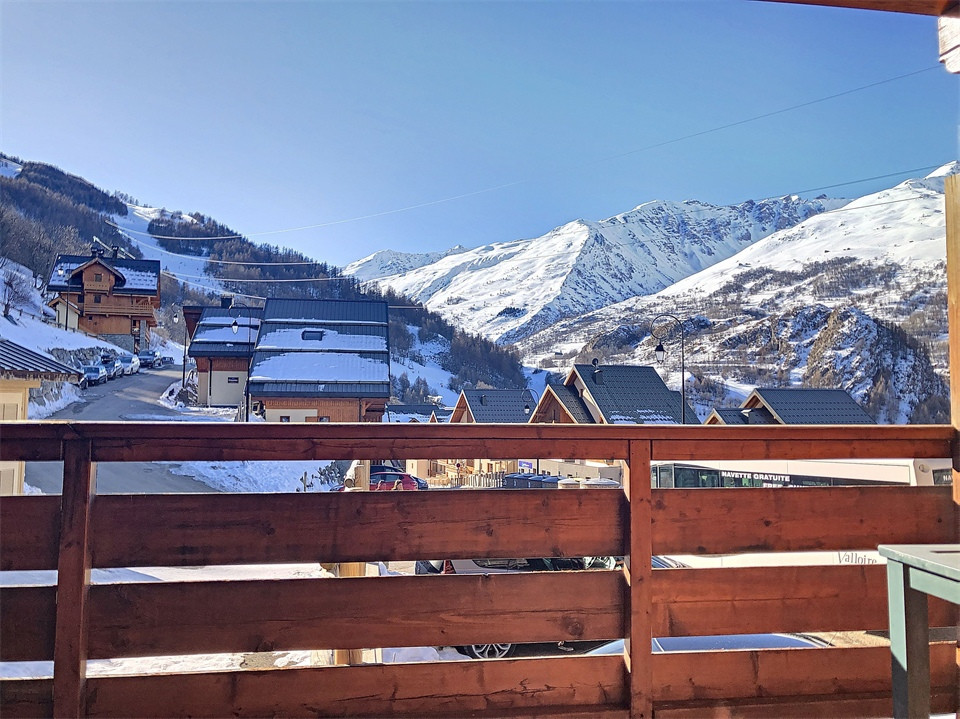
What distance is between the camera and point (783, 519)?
5.96 ft

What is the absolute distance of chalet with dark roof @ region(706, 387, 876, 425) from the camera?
54.3ft

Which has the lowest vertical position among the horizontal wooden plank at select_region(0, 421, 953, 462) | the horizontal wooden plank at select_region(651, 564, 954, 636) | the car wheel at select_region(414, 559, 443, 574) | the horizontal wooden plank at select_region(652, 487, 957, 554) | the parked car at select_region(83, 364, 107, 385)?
the car wheel at select_region(414, 559, 443, 574)

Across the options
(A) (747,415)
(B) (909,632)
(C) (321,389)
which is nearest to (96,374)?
(C) (321,389)

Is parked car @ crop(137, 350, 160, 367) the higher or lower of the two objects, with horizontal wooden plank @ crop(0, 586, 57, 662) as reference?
higher

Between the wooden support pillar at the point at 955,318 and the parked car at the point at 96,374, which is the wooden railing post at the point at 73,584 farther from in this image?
the parked car at the point at 96,374

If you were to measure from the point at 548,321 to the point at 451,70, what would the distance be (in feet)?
90.5

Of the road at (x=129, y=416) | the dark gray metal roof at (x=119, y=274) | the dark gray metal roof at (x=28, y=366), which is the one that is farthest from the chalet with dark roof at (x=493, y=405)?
the dark gray metal roof at (x=28, y=366)

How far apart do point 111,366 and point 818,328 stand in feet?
105

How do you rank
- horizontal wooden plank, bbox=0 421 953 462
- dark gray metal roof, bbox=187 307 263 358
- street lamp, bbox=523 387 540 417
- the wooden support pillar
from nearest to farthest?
1. horizontal wooden plank, bbox=0 421 953 462
2. the wooden support pillar
3. dark gray metal roof, bbox=187 307 263 358
4. street lamp, bbox=523 387 540 417

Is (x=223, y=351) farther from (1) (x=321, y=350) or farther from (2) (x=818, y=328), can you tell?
(2) (x=818, y=328)

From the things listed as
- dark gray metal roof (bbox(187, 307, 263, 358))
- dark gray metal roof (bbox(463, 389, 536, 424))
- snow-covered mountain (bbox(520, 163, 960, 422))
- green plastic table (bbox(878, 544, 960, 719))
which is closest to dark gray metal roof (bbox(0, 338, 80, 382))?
dark gray metal roof (bbox(187, 307, 263, 358))

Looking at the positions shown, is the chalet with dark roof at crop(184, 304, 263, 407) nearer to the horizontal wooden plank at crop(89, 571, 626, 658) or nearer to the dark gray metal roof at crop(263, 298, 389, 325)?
the dark gray metal roof at crop(263, 298, 389, 325)

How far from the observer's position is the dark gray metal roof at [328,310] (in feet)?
47.1

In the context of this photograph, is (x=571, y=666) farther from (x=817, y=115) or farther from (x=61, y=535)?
(x=817, y=115)
